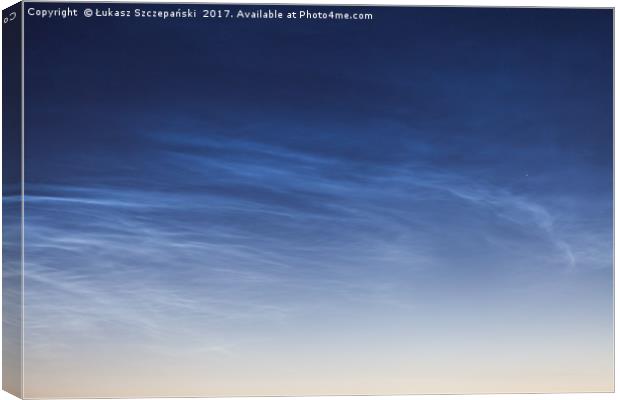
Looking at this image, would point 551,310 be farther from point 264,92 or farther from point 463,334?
point 264,92

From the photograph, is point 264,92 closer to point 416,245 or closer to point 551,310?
point 416,245

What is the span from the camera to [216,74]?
699cm

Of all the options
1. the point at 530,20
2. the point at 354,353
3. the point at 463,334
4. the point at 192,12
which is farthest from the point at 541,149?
the point at 192,12

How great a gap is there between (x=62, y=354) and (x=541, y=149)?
11.0 feet

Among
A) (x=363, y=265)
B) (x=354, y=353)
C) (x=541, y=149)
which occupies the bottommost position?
(x=354, y=353)

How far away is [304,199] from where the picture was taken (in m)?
7.06

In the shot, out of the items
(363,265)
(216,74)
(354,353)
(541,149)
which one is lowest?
(354,353)

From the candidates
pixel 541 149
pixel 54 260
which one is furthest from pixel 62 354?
pixel 541 149

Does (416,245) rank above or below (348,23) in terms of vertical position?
below

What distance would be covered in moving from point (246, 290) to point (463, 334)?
4.74 ft

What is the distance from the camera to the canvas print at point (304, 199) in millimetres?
6938

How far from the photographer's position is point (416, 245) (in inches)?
279

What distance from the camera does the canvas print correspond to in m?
6.94

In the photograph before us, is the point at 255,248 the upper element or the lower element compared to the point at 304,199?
lower
